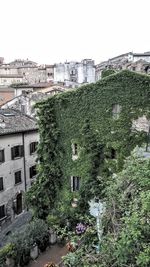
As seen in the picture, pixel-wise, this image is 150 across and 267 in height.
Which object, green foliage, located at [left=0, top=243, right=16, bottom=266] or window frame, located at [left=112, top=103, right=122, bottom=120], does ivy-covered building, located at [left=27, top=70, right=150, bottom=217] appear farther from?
green foliage, located at [left=0, top=243, right=16, bottom=266]

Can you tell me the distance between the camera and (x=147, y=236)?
22.8 feet

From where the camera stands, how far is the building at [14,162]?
2541cm

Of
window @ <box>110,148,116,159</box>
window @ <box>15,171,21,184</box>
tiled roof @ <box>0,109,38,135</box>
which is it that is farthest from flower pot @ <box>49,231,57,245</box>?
tiled roof @ <box>0,109,38,135</box>

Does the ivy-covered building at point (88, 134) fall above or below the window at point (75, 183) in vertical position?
above

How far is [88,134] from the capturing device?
20266 millimetres

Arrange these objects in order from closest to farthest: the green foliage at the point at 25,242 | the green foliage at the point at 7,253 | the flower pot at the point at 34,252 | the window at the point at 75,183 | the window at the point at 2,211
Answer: the green foliage at the point at 7,253
the green foliage at the point at 25,242
the flower pot at the point at 34,252
the window at the point at 75,183
the window at the point at 2,211

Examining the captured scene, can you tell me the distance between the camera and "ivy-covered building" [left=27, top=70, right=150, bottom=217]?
1922cm

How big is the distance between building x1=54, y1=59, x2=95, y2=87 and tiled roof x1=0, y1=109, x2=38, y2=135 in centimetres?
3252

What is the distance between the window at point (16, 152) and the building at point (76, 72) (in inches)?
1422

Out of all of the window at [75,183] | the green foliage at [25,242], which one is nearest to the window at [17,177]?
the window at [75,183]

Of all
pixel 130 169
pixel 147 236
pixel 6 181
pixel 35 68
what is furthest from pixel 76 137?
pixel 35 68

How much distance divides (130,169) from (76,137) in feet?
36.5

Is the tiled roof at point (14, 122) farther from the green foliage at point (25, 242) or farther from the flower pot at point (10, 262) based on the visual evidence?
the flower pot at point (10, 262)

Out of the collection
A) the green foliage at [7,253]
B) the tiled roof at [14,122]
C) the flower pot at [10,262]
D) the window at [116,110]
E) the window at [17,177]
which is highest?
the window at [116,110]
